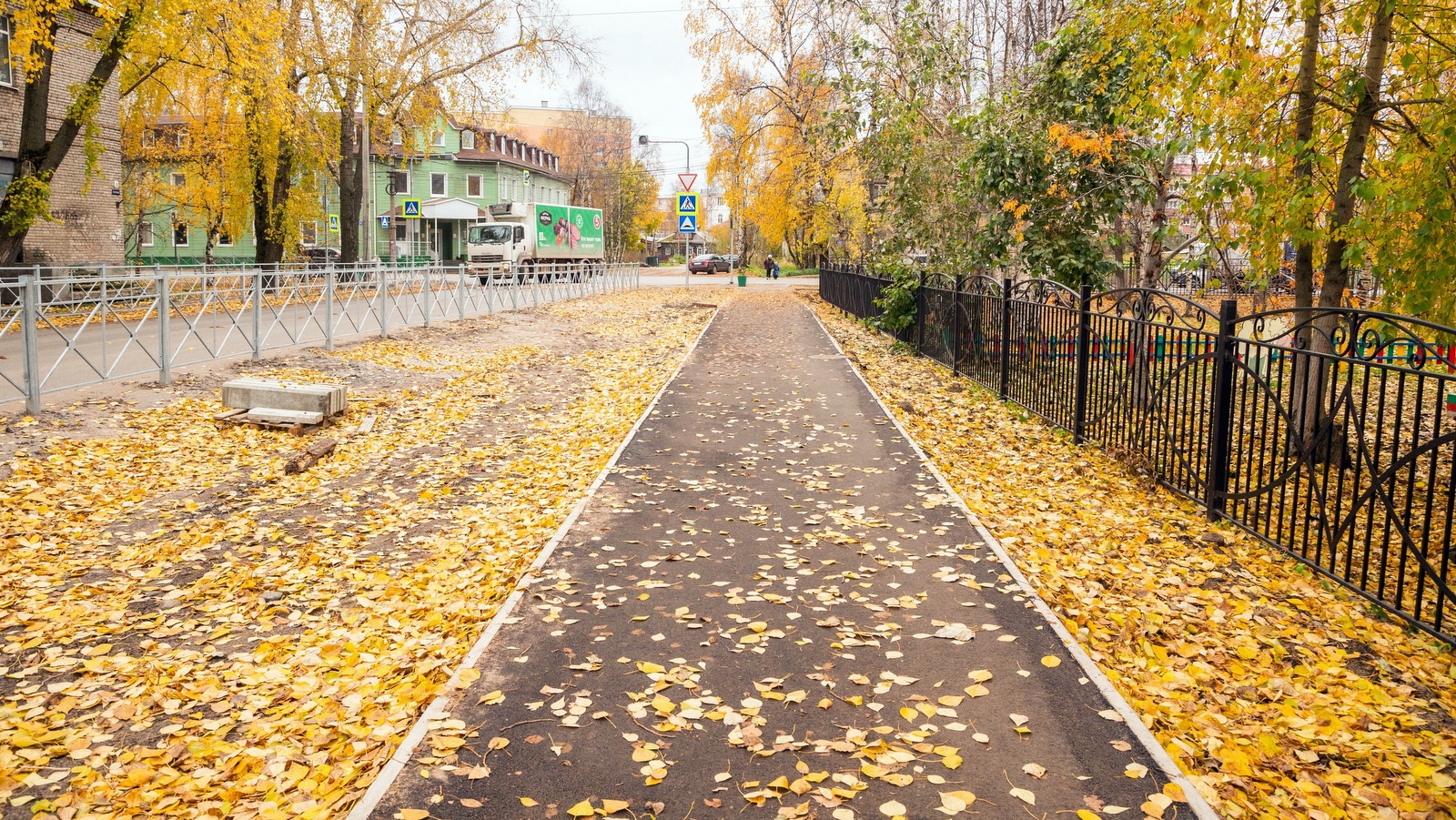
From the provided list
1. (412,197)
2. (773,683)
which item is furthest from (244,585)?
(412,197)

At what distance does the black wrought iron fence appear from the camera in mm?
5547

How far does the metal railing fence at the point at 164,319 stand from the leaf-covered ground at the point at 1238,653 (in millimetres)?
9626

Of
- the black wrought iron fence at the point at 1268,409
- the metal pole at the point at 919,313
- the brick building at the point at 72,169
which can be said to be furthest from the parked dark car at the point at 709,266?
the black wrought iron fence at the point at 1268,409

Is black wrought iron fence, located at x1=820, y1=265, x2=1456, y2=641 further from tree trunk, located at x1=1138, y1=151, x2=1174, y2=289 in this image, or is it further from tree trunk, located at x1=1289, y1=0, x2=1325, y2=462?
tree trunk, located at x1=1138, y1=151, x2=1174, y2=289

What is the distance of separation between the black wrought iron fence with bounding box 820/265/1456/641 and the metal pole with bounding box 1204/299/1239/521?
12mm

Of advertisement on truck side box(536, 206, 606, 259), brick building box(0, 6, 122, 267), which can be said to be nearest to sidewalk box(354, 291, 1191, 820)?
brick building box(0, 6, 122, 267)

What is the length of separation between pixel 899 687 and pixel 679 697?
1051 mm

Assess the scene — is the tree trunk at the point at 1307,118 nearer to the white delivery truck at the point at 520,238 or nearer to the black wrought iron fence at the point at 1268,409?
the black wrought iron fence at the point at 1268,409

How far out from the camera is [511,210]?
4347 centimetres

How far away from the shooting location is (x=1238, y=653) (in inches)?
201

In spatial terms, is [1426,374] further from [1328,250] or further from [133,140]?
[133,140]

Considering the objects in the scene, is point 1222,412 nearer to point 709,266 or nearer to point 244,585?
point 244,585

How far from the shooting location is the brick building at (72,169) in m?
23.4

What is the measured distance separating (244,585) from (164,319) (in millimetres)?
7519
